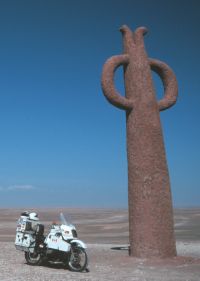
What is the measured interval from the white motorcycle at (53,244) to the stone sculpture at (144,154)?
219 centimetres

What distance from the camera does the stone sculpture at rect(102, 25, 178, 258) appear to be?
1340 cm

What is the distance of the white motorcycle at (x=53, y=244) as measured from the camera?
1164cm

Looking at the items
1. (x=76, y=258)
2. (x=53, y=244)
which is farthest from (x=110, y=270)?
(x=53, y=244)

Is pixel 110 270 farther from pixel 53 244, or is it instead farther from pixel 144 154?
pixel 144 154

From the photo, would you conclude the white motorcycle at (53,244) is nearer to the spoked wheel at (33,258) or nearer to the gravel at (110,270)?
the spoked wheel at (33,258)

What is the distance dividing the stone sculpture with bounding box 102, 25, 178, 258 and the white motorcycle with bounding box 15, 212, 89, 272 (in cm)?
219

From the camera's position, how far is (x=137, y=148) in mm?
13875

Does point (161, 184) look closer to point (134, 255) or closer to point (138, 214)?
point (138, 214)

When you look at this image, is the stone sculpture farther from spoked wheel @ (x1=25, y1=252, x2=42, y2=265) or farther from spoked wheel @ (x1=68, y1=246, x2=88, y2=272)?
spoked wheel @ (x1=25, y1=252, x2=42, y2=265)

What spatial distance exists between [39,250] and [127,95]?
207 inches

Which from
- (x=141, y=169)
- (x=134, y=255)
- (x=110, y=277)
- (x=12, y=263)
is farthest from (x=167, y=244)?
(x=12, y=263)

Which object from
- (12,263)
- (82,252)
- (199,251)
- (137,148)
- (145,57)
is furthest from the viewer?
(199,251)

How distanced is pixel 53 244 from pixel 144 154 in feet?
12.2

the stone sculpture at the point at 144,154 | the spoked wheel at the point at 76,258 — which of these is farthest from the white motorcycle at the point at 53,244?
the stone sculpture at the point at 144,154
